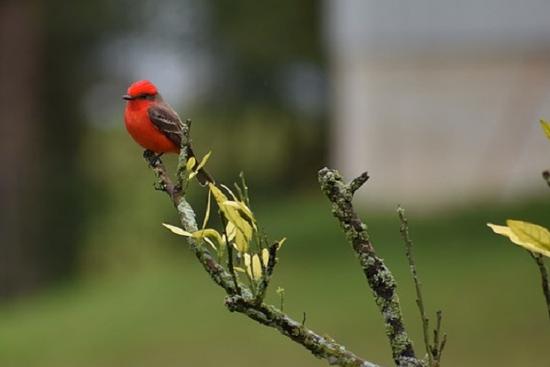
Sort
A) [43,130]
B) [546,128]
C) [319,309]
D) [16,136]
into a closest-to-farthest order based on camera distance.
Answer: [546,128]
[319,309]
[16,136]
[43,130]

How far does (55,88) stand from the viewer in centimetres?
2222

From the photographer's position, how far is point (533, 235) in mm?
1686

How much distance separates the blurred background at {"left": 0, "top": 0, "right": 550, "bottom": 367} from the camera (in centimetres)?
1083

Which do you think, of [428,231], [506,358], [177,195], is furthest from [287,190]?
[177,195]

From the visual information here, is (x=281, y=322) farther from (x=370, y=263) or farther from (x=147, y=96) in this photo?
(x=147, y=96)

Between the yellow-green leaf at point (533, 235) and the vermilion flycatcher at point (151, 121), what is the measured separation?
2351 mm

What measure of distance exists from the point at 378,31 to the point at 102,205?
746cm

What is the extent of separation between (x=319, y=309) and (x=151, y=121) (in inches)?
277

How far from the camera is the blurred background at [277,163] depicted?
426 inches

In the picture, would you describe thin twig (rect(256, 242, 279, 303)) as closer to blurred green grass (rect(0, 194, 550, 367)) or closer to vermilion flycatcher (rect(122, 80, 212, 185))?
vermilion flycatcher (rect(122, 80, 212, 185))

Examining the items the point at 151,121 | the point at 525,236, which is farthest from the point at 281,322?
the point at 151,121

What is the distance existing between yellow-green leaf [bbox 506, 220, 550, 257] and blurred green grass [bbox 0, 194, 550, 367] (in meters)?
7.40

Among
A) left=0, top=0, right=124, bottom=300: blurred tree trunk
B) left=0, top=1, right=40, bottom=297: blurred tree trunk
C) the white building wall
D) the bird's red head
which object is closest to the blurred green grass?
the white building wall

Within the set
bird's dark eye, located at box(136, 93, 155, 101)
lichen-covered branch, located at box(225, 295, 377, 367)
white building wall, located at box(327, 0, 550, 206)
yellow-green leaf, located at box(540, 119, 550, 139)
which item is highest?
white building wall, located at box(327, 0, 550, 206)
